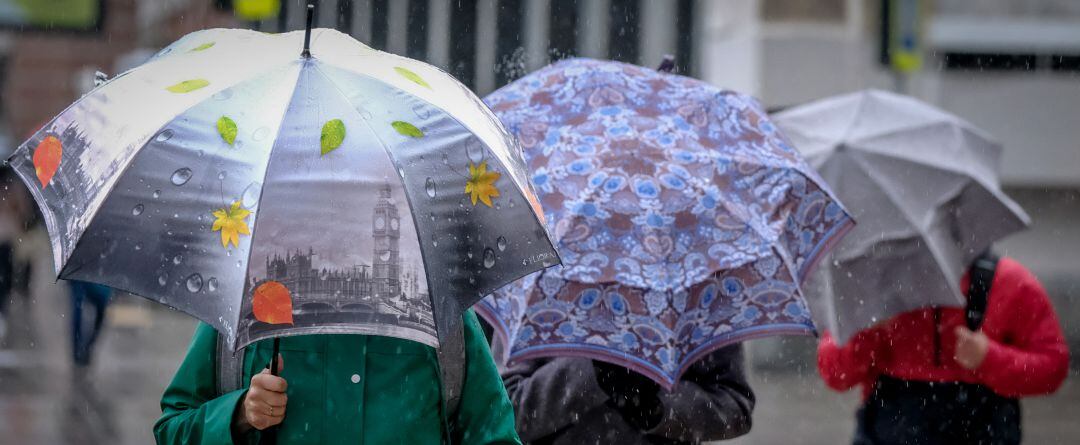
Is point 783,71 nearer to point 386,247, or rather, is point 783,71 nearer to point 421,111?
point 421,111

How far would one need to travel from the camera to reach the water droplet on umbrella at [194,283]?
242 cm

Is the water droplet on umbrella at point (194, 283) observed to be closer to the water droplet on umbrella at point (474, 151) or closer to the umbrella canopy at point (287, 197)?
the umbrella canopy at point (287, 197)

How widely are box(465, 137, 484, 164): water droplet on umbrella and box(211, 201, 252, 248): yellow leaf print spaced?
0.44 m

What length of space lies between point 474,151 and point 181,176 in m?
0.52

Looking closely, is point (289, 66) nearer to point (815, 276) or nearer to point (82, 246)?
point (82, 246)

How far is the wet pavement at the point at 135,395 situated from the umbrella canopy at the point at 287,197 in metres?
6.16

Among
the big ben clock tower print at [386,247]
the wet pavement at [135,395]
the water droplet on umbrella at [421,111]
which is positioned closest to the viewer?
the big ben clock tower print at [386,247]

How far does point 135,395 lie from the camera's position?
10.1 metres

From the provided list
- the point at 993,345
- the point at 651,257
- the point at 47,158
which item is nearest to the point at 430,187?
the point at 47,158

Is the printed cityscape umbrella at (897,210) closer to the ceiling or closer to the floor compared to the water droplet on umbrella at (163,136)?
closer to the floor

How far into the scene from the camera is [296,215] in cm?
243

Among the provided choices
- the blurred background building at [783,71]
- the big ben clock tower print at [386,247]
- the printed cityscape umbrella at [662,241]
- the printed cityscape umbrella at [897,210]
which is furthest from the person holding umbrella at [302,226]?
the blurred background building at [783,71]

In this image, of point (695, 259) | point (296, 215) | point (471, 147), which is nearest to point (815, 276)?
point (695, 259)

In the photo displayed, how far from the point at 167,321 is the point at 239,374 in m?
13.1
